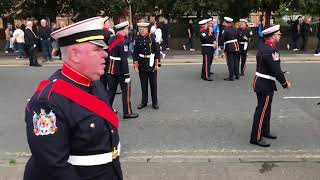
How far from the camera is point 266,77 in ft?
21.5

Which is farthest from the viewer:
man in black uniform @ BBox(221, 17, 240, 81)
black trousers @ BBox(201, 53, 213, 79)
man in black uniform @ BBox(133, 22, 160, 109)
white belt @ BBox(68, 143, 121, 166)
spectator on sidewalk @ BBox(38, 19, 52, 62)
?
spectator on sidewalk @ BBox(38, 19, 52, 62)

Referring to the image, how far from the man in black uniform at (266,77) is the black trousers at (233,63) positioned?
249 inches

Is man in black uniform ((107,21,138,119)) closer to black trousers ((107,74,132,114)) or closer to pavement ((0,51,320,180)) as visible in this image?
black trousers ((107,74,132,114))

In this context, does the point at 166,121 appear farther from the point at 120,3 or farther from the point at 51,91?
the point at 120,3

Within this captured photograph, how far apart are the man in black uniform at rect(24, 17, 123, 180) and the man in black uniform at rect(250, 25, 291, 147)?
4.11 meters

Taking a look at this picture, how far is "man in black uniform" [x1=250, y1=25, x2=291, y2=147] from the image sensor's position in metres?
6.46

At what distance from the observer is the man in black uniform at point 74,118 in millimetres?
2469

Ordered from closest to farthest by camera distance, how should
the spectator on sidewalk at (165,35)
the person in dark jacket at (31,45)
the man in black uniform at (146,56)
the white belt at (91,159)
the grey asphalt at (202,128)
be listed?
1. the white belt at (91,159)
2. the grey asphalt at (202,128)
3. the man in black uniform at (146,56)
4. the person in dark jacket at (31,45)
5. the spectator on sidewalk at (165,35)

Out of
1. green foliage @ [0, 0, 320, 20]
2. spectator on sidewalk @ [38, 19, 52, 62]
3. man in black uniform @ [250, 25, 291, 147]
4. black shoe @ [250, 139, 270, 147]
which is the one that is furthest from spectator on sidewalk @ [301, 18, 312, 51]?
black shoe @ [250, 139, 270, 147]

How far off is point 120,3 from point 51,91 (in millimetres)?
23048

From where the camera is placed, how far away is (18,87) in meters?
12.1

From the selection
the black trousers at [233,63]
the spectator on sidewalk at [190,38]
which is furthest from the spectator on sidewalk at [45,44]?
the black trousers at [233,63]

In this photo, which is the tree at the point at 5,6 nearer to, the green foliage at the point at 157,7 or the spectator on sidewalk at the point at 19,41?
the green foliage at the point at 157,7

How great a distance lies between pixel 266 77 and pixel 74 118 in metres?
4.44
